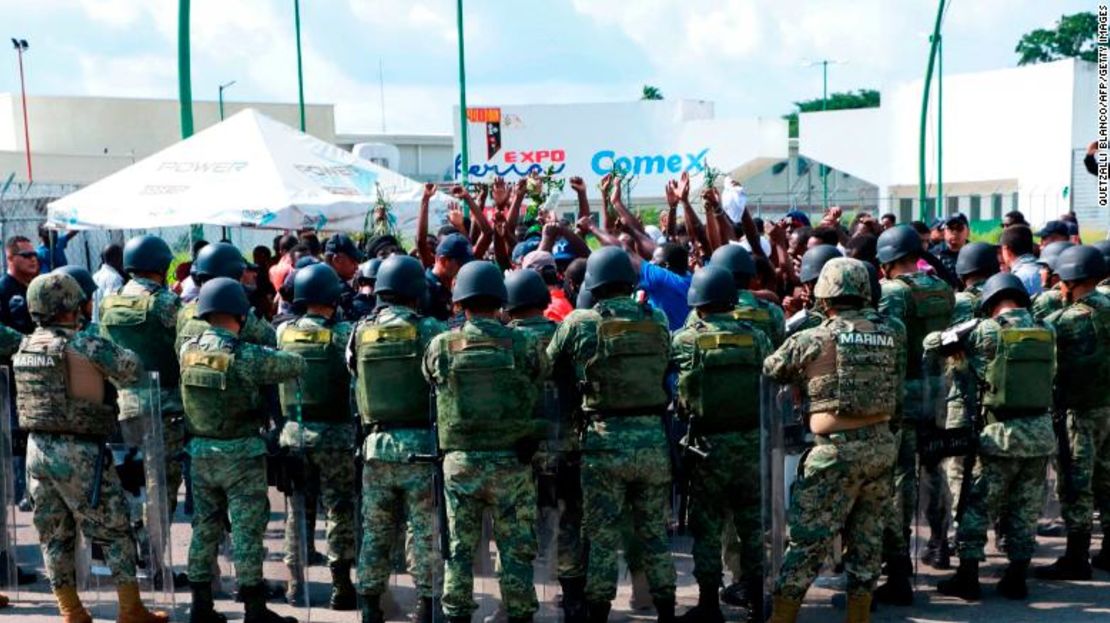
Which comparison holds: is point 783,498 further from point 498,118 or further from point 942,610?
point 498,118

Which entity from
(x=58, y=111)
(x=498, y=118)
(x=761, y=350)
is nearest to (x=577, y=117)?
(x=498, y=118)

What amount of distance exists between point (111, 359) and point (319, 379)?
114cm

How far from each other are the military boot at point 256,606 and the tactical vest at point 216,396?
841mm

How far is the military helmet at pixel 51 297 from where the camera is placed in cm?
695

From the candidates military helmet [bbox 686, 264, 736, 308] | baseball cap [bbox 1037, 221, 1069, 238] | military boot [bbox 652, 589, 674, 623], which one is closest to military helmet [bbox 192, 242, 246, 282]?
military helmet [bbox 686, 264, 736, 308]

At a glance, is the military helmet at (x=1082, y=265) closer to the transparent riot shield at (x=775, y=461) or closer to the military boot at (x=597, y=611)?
the transparent riot shield at (x=775, y=461)

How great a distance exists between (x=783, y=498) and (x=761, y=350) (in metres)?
0.83

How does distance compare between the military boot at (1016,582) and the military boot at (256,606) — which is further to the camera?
the military boot at (1016,582)

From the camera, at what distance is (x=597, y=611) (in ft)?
22.3

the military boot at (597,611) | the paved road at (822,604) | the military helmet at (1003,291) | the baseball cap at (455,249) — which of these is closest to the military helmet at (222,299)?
the paved road at (822,604)

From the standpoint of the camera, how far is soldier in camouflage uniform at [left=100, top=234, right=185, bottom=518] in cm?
785

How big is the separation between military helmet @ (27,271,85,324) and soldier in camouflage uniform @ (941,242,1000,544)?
502 cm

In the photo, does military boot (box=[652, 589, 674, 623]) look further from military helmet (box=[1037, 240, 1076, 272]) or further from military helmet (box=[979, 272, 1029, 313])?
military helmet (box=[1037, 240, 1076, 272])

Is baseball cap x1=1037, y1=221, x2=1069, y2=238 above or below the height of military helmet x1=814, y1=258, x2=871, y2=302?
above
